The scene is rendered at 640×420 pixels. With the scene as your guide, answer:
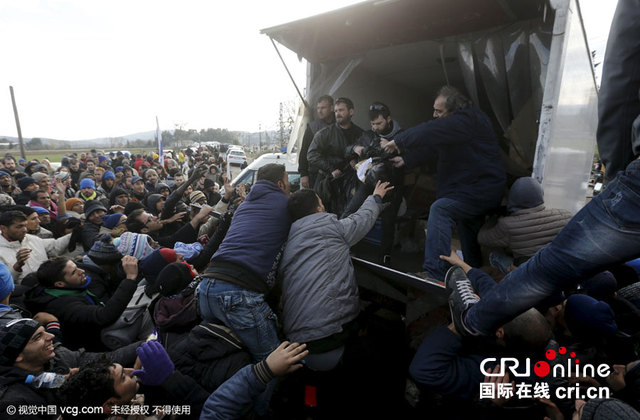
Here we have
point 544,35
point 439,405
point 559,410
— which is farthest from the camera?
point 544,35

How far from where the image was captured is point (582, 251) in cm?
129

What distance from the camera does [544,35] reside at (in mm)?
3047

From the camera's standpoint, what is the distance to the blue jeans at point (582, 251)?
3.89ft

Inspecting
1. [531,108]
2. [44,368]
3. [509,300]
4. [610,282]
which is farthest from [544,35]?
[44,368]

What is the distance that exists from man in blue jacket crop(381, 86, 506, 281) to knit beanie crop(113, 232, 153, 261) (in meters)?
2.69

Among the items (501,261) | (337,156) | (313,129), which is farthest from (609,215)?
(313,129)

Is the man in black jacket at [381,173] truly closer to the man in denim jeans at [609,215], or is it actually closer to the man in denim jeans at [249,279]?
the man in denim jeans at [249,279]

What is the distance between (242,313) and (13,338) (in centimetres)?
129

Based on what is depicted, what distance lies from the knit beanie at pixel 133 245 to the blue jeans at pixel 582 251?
3.13 meters

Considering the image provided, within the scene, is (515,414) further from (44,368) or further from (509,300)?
(44,368)

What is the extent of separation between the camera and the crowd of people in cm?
144

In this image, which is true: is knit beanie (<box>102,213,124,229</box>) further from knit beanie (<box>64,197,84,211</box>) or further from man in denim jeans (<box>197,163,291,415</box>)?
man in denim jeans (<box>197,163,291,415</box>)

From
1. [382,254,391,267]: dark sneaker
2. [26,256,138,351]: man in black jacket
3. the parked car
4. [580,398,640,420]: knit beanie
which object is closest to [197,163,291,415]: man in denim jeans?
[26,256,138,351]: man in black jacket

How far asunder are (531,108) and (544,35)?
817mm
